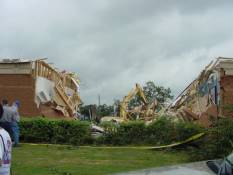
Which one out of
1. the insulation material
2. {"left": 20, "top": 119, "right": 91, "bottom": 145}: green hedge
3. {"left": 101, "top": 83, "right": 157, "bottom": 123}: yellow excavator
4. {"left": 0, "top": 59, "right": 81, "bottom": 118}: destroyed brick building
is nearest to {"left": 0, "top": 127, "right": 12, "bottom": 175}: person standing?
{"left": 20, "top": 119, "right": 91, "bottom": 145}: green hedge

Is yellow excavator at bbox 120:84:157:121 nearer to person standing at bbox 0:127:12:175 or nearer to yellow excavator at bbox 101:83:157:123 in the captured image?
yellow excavator at bbox 101:83:157:123

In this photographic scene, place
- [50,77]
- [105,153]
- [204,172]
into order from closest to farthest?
1. [204,172]
2. [105,153]
3. [50,77]

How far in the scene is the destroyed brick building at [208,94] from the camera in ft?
78.6

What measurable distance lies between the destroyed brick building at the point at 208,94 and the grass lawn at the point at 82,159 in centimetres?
373

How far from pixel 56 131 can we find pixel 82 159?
5.57 meters

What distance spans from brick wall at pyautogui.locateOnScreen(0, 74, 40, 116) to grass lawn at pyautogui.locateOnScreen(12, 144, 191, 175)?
517 cm

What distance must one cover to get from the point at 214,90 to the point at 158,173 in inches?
725

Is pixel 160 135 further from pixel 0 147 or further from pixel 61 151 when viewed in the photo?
pixel 0 147

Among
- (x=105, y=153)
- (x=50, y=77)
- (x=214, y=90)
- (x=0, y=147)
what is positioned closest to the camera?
(x=0, y=147)

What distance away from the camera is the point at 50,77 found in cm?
3028

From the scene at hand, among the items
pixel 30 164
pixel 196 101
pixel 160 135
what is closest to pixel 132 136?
pixel 160 135

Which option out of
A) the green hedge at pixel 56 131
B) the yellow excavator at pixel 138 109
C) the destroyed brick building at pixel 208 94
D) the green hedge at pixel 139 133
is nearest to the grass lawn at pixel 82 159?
the green hedge at pixel 56 131

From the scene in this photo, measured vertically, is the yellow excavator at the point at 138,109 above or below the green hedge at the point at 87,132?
above

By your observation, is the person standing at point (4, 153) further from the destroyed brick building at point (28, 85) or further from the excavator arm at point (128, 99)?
the excavator arm at point (128, 99)
